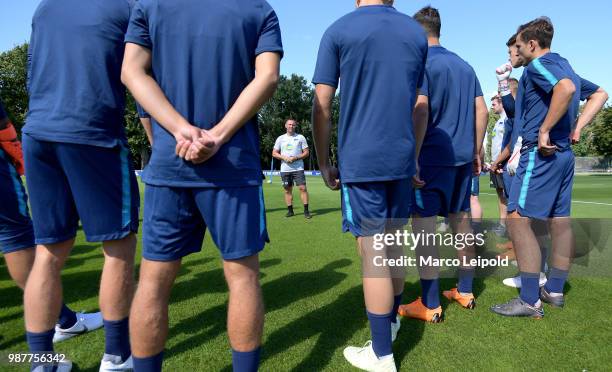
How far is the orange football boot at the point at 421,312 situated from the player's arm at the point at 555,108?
1513 millimetres

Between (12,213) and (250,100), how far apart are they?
6.49ft

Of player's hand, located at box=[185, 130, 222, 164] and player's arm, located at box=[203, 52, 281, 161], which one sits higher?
player's arm, located at box=[203, 52, 281, 161]

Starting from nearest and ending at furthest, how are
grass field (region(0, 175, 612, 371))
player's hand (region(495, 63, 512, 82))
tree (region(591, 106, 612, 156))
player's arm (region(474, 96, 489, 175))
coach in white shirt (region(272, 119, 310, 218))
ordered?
grass field (region(0, 175, 612, 371)) → player's arm (region(474, 96, 489, 175)) → player's hand (region(495, 63, 512, 82)) → coach in white shirt (region(272, 119, 310, 218)) → tree (region(591, 106, 612, 156))

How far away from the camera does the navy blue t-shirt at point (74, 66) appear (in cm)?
209

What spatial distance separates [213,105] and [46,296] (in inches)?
57.9

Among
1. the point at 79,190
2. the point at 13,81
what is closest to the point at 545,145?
the point at 79,190

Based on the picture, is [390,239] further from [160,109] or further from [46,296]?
[46,296]

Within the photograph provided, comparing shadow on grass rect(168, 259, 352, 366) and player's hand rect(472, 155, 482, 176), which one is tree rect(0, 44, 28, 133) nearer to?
shadow on grass rect(168, 259, 352, 366)

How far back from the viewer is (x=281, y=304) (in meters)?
3.45

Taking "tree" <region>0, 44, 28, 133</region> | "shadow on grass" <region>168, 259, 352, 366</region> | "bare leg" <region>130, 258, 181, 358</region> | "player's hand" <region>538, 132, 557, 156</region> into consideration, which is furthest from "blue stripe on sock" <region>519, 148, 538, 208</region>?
"tree" <region>0, 44, 28, 133</region>

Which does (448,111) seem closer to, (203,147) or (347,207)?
(347,207)

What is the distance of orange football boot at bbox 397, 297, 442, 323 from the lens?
10.1 ft

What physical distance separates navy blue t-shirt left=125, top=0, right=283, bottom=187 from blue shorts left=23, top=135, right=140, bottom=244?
0.51 meters

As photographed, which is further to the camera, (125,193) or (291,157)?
(291,157)
